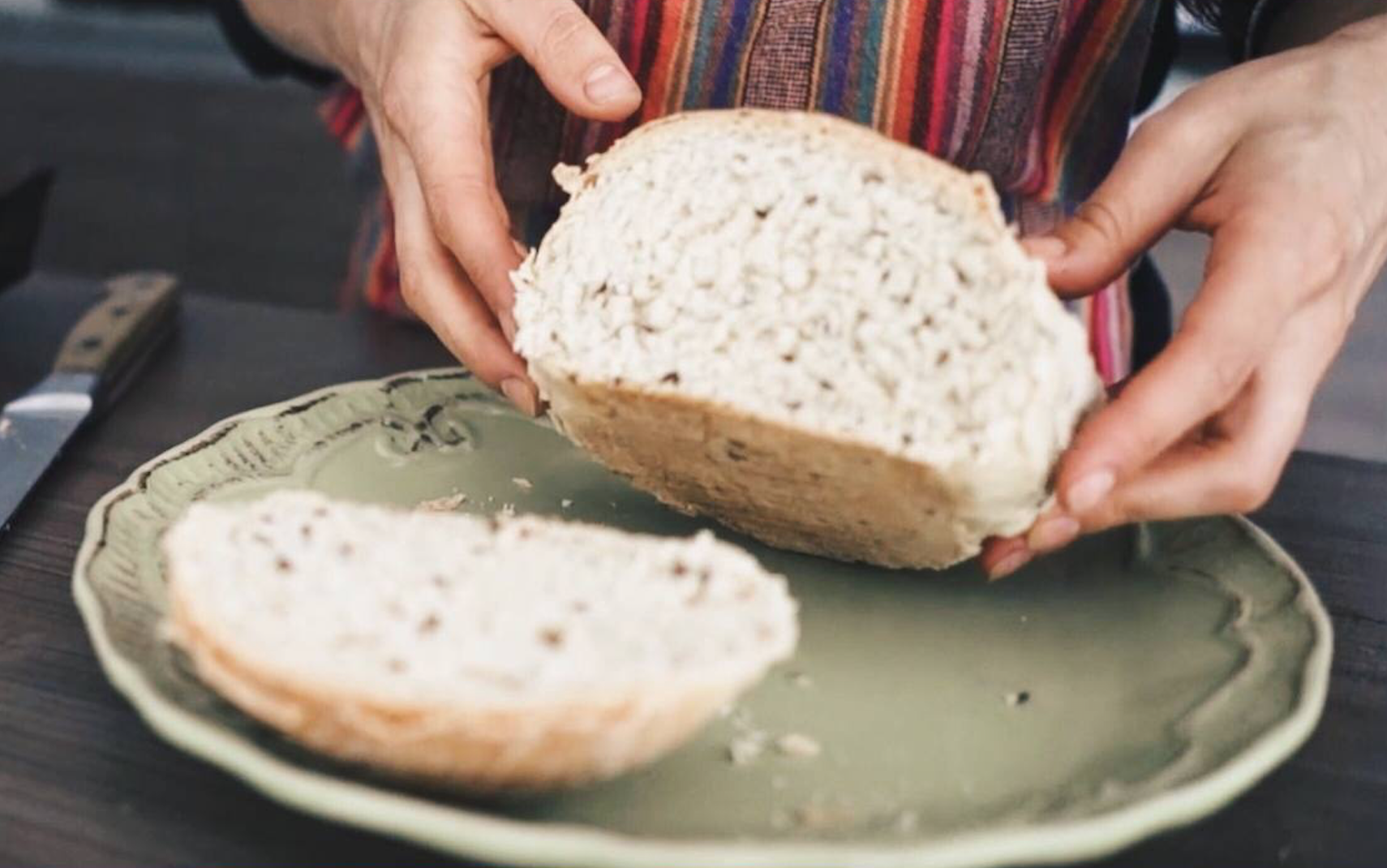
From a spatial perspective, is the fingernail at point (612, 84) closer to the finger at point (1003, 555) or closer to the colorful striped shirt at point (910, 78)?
the colorful striped shirt at point (910, 78)

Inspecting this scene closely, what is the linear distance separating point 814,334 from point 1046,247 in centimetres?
16

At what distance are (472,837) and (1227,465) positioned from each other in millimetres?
505

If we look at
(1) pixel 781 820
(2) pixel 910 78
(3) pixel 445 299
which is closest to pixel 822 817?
(1) pixel 781 820

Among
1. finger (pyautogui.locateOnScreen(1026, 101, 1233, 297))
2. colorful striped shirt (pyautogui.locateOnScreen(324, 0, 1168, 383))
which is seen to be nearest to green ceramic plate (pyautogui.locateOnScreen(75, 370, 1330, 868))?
finger (pyautogui.locateOnScreen(1026, 101, 1233, 297))

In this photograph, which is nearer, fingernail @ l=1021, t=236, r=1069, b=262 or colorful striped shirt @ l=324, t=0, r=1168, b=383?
fingernail @ l=1021, t=236, r=1069, b=262

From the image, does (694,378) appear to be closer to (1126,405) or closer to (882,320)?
(882,320)

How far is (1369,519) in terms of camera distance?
111 cm

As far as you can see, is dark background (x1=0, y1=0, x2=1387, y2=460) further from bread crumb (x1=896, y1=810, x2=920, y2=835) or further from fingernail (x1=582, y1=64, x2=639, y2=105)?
bread crumb (x1=896, y1=810, x2=920, y2=835)

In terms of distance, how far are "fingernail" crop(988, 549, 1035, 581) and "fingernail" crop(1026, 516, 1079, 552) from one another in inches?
0.5

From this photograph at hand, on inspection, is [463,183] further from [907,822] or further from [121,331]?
[907,822]

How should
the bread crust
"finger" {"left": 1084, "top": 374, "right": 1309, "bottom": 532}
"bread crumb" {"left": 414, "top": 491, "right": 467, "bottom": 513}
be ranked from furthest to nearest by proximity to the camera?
"bread crumb" {"left": 414, "top": 491, "right": 467, "bottom": 513} < "finger" {"left": 1084, "top": 374, "right": 1309, "bottom": 532} < the bread crust

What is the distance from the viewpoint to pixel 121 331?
52.3 inches

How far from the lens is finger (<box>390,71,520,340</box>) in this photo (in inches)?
41.0

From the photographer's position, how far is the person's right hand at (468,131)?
1.04 metres
